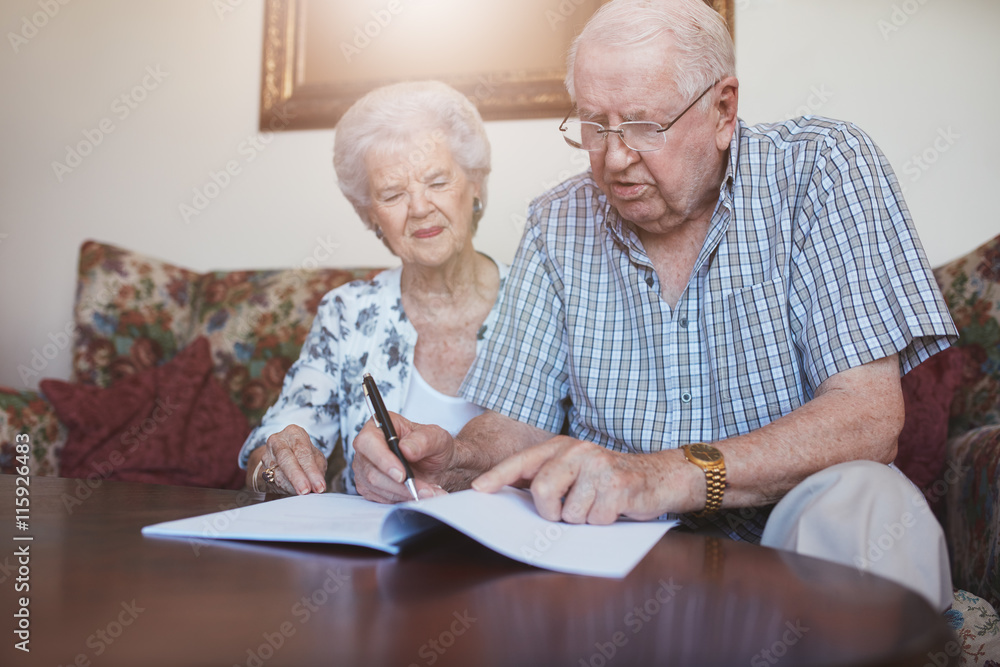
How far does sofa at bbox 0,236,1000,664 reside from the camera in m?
1.50

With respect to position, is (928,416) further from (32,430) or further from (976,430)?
(32,430)

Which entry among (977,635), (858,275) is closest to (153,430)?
(858,275)

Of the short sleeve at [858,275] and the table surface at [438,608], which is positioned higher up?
the short sleeve at [858,275]

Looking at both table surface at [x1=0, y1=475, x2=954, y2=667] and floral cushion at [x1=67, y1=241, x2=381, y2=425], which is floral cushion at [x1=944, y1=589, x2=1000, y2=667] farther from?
floral cushion at [x1=67, y1=241, x2=381, y2=425]

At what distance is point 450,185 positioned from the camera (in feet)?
5.33

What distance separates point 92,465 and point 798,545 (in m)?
1.76

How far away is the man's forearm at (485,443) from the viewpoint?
1.15 m

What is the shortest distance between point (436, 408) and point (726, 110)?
2.48 feet

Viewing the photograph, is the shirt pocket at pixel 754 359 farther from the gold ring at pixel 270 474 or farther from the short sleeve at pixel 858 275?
the gold ring at pixel 270 474

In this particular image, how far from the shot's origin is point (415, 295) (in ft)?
5.60

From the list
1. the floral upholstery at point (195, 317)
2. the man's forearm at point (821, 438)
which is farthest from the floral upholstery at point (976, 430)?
the floral upholstery at point (195, 317)

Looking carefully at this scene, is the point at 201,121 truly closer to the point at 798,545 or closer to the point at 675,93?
the point at 675,93

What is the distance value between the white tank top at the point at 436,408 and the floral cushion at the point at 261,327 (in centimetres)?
64

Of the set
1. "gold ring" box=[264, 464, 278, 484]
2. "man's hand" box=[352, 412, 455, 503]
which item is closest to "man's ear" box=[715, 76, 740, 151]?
"man's hand" box=[352, 412, 455, 503]
